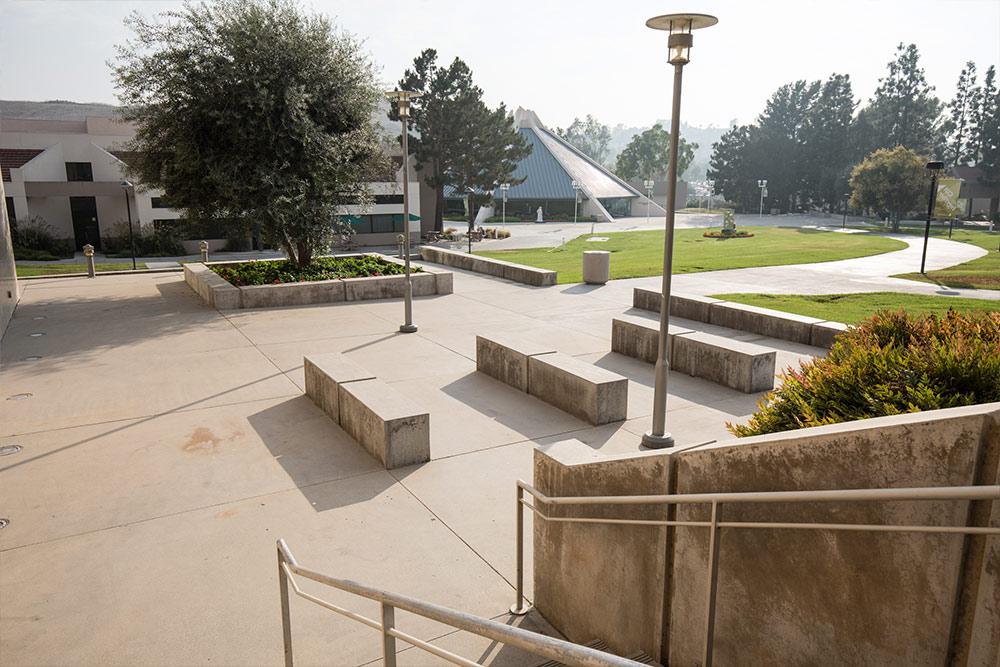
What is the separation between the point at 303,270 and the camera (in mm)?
21375

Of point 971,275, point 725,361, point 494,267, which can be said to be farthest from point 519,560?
point 971,275

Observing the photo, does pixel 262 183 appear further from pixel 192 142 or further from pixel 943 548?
pixel 943 548

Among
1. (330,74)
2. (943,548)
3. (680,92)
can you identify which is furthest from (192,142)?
(943,548)

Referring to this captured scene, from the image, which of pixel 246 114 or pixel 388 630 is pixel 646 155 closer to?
pixel 246 114

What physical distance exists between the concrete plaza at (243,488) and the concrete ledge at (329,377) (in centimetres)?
22

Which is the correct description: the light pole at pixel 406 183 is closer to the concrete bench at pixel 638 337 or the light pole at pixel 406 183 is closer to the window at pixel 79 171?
the concrete bench at pixel 638 337

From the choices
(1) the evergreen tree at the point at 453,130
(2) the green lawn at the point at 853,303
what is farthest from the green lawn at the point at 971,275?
(1) the evergreen tree at the point at 453,130

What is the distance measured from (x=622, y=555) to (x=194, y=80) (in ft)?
60.0

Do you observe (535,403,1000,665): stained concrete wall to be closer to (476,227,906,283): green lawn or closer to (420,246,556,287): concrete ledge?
(420,246,556,287): concrete ledge

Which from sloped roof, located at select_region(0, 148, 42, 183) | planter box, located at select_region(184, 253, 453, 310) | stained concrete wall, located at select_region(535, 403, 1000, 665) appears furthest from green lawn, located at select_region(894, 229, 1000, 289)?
sloped roof, located at select_region(0, 148, 42, 183)

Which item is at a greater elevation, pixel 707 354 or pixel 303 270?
pixel 303 270

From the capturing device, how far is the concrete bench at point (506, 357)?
10.8m

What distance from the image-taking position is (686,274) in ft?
82.2

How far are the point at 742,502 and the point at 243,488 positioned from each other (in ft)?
18.5
